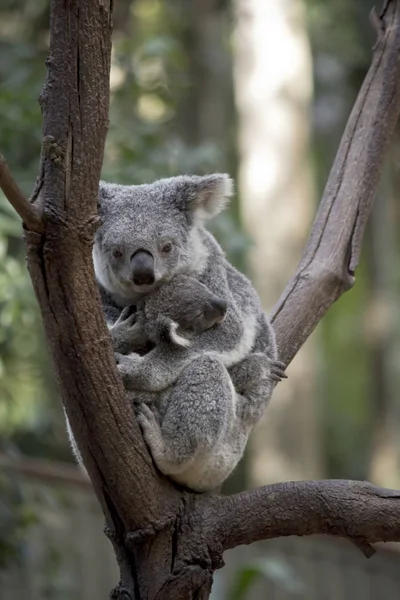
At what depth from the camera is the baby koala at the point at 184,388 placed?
303 cm

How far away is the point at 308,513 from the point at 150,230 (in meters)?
1.13

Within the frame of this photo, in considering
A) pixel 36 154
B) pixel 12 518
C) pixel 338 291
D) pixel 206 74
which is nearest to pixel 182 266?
pixel 338 291

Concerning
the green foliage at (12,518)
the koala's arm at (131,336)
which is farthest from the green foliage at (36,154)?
the koala's arm at (131,336)

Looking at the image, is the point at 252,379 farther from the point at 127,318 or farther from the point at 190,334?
the point at 127,318

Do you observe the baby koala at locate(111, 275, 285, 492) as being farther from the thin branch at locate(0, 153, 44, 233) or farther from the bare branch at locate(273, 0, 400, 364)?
the thin branch at locate(0, 153, 44, 233)

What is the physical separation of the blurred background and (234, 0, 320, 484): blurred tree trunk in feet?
0.04

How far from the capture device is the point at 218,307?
10.1 ft

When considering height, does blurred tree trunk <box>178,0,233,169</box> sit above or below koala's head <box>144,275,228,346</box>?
above

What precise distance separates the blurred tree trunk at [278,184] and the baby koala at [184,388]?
16.6 feet

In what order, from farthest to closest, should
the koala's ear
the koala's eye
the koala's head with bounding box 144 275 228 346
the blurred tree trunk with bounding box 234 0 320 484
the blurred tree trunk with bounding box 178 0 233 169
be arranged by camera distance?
the blurred tree trunk with bounding box 178 0 233 169
the blurred tree trunk with bounding box 234 0 320 484
the koala's ear
the koala's eye
the koala's head with bounding box 144 275 228 346

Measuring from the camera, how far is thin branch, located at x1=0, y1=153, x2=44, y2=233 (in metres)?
2.22

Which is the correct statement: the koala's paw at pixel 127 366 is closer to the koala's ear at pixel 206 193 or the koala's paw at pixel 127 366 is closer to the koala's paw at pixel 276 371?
the koala's paw at pixel 276 371

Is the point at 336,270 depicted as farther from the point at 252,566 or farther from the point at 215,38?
the point at 215,38

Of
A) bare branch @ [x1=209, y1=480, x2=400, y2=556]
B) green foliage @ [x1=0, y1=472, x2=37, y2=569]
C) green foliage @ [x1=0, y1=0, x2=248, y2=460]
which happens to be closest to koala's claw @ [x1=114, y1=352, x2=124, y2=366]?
bare branch @ [x1=209, y1=480, x2=400, y2=556]
